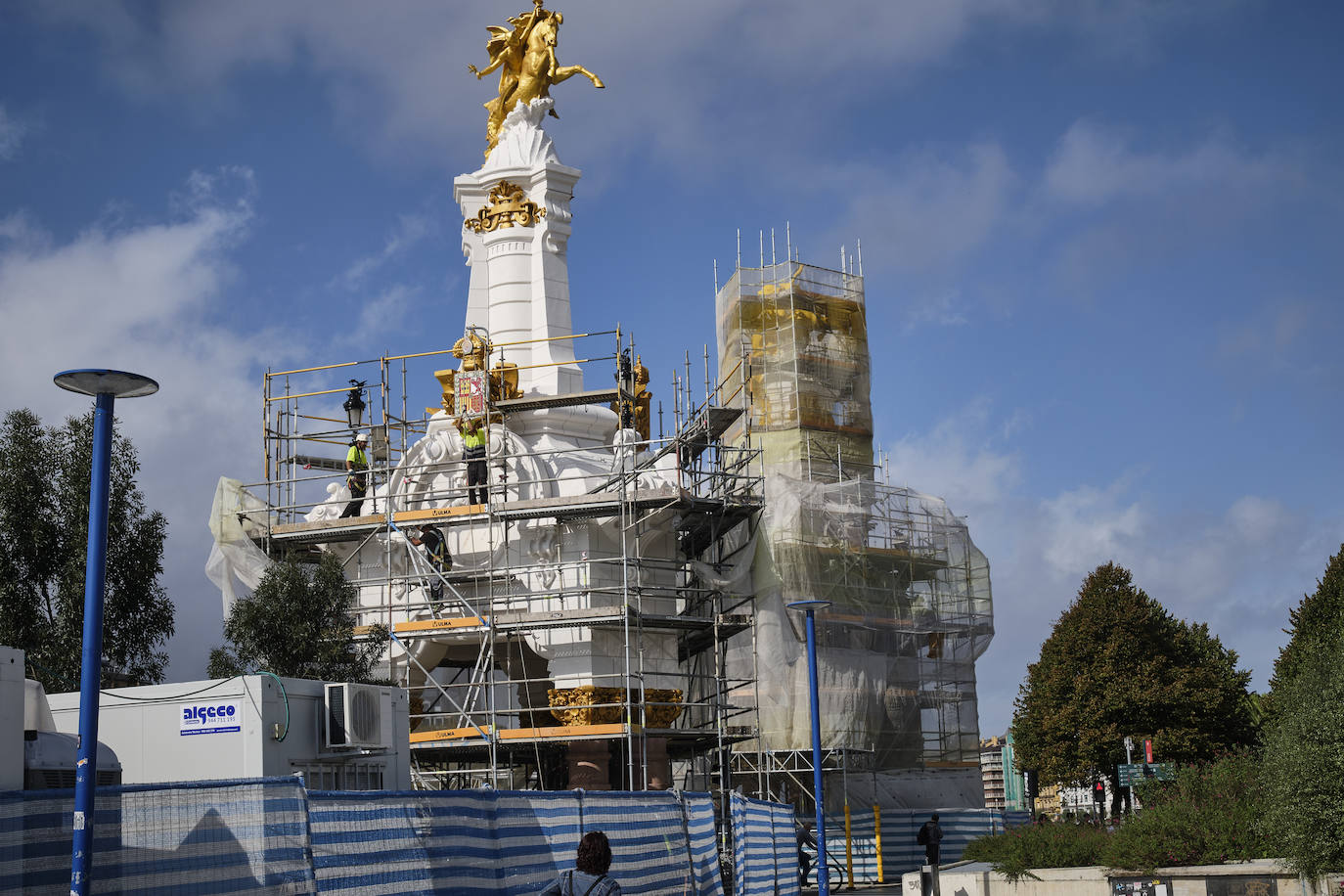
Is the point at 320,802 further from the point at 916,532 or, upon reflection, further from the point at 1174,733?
the point at 1174,733

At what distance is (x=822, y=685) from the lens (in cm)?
3288

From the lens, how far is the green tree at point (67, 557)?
21.5 meters

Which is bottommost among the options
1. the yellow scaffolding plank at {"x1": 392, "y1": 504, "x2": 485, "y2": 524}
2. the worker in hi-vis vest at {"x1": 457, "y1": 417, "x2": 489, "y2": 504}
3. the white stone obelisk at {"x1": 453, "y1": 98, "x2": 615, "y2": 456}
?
the yellow scaffolding plank at {"x1": 392, "y1": 504, "x2": 485, "y2": 524}

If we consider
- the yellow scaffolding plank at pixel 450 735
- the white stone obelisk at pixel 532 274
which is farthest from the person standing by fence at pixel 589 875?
the white stone obelisk at pixel 532 274

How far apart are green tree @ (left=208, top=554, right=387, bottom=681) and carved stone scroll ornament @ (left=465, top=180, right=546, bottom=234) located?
36.9 feet

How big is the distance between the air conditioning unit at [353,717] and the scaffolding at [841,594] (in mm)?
12759

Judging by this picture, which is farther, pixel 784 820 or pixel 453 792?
pixel 784 820

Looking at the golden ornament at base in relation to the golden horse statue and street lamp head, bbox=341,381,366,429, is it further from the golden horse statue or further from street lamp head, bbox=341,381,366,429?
the golden horse statue

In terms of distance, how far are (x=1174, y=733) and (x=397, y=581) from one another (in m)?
23.1

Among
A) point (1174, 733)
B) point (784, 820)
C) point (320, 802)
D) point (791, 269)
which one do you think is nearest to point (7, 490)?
point (784, 820)

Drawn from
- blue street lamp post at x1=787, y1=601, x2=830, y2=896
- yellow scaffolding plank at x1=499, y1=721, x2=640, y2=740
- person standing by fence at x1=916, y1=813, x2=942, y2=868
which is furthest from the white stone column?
person standing by fence at x1=916, y1=813, x2=942, y2=868

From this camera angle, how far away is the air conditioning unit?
16.8 metres

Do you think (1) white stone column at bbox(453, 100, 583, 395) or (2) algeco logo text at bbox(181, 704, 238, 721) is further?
(1) white stone column at bbox(453, 100, 583, 395)

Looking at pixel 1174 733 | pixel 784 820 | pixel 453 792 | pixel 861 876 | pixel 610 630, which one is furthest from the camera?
pixel 1174 733
